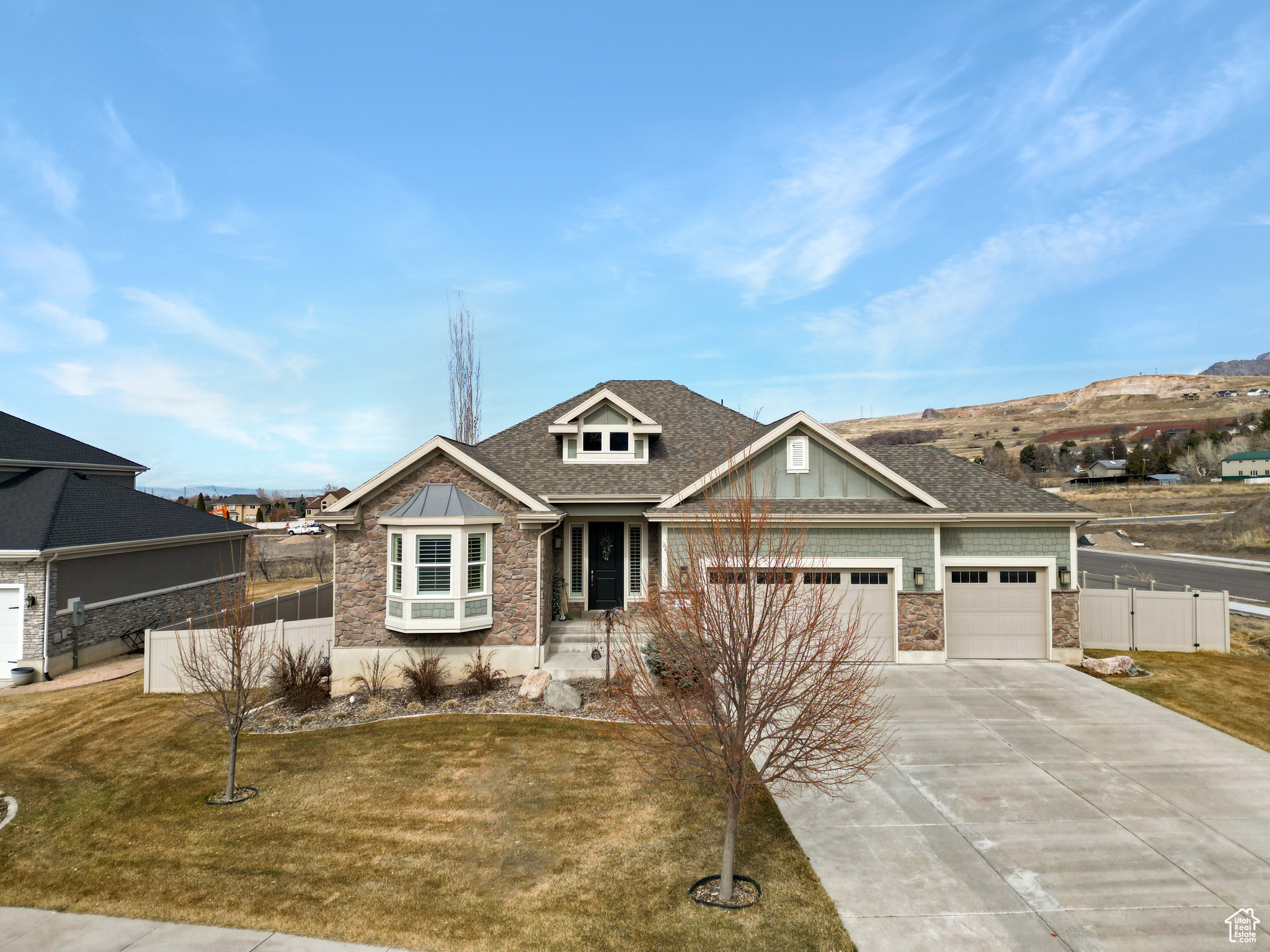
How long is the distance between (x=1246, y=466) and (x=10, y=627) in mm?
107194

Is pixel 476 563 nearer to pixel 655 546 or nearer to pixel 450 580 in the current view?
pixel 450 580

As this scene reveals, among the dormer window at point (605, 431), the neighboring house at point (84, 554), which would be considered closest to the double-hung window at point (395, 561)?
the dormer window at point (605, 431)

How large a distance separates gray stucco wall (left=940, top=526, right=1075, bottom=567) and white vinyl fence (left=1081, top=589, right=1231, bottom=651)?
2.16 m

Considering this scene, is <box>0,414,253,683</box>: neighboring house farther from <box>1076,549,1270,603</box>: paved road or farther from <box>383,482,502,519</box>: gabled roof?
<box>1076,549,1270,603</box>: paved road

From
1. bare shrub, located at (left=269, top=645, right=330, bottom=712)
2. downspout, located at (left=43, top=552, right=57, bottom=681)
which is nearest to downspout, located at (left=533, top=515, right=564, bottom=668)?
bare shrub, located at (left=269, top=645, right=330, bottom=712)

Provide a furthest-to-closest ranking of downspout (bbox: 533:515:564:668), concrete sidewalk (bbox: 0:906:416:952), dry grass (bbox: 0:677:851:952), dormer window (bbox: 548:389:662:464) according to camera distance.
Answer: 1. dormer window (bbox: 548:389:662:464)
2. downspout (bbox: 533:515:564:668)
3. dry grass (bbox: 0:677:851:952)
4. concrete sidewalk (bbox: 0:906:416:952)

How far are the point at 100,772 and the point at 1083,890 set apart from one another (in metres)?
14.3

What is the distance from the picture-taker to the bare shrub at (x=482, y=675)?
46.7 feet

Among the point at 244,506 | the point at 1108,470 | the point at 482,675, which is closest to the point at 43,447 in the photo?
the point at 482,675

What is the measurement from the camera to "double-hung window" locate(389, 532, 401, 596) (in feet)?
48.9

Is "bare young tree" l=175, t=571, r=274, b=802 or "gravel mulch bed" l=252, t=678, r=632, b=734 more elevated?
"bare young tree" l=175, t=571, r=274, b=802

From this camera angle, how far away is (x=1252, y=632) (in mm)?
18781

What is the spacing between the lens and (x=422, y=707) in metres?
13.7

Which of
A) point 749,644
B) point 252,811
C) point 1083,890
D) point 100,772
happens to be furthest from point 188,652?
point 1083,890
